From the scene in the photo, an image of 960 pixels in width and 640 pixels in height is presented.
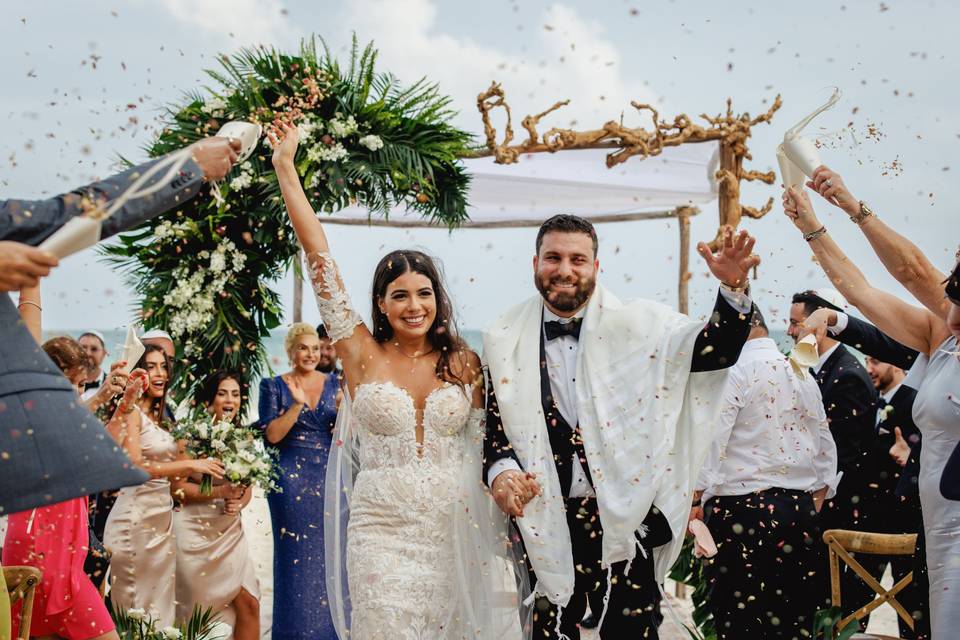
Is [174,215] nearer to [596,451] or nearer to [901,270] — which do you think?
[596,451]

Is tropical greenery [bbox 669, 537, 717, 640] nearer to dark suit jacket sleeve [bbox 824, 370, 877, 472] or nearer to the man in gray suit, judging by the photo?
dark suit jacket sleeve [bbox 824, 370, 877, 472]

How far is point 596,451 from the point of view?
12.6 feet

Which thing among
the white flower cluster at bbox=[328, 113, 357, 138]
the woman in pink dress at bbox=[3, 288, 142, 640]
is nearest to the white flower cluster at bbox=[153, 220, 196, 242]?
the white flower cluster at bbox=[328, 113, 357, 138]

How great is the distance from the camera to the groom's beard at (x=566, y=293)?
13.3ft

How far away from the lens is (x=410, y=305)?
13.9ft

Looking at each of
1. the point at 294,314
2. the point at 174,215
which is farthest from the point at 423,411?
the point at 294,314

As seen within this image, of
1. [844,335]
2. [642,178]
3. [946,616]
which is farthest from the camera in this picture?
[642,178]

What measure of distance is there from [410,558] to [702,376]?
53.7 inches

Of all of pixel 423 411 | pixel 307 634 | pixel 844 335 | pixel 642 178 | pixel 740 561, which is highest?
pixel 642 178

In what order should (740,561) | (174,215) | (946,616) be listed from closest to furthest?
(946,616) < (740,561) < (174,215)

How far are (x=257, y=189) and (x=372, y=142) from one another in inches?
29.3

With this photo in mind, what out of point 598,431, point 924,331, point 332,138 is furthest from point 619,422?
point 332,138

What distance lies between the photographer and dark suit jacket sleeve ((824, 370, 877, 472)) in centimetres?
596

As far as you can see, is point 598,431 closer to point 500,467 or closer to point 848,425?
point 500,467
